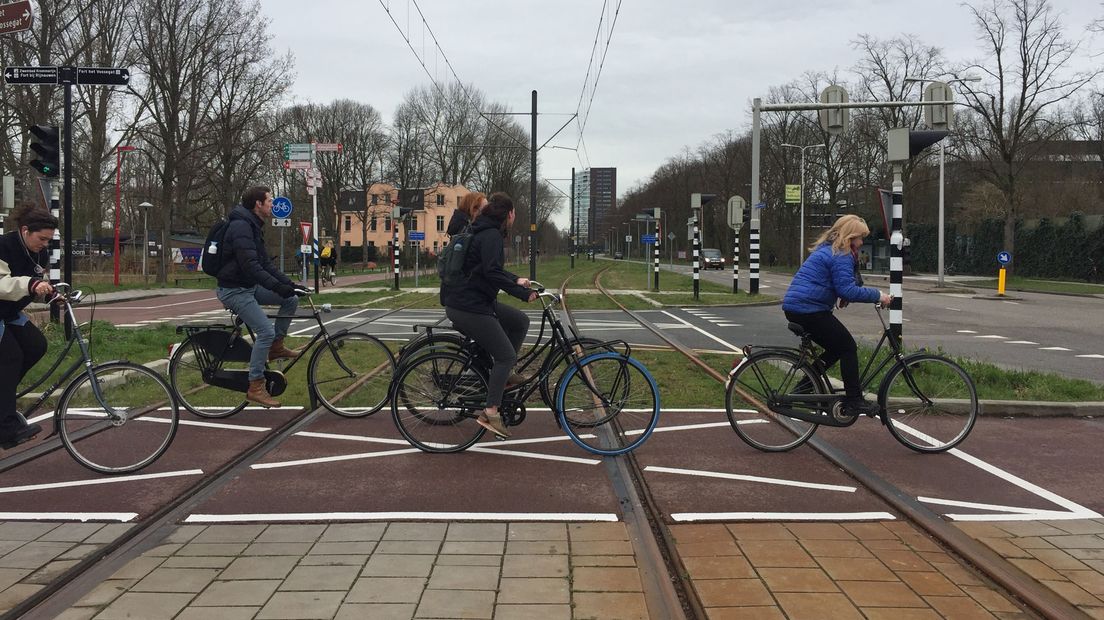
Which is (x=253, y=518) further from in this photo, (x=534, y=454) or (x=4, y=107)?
(x=4, y=107)

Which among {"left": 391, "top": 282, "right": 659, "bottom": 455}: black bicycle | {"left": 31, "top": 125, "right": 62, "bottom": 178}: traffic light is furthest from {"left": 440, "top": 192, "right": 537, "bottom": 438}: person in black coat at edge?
{"left": 31, "top": 125, "right": 62, "bottom": 178}: traffic light

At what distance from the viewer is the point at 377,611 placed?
2.94 m

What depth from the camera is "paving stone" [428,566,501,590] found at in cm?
316

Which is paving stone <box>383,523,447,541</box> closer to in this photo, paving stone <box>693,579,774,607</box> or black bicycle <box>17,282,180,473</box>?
paving stone <box>693,579,774,607</box>

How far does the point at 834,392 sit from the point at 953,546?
1911 millimetres

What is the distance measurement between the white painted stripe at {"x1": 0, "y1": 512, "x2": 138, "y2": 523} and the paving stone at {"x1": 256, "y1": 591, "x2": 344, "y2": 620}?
56.1 inches

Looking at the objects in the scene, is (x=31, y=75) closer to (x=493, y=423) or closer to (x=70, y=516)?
(x=70, y=516)

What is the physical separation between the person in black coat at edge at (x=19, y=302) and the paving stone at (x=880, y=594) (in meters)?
4.38

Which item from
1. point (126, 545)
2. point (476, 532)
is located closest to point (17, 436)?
point (126, 545)

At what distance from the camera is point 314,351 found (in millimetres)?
6516

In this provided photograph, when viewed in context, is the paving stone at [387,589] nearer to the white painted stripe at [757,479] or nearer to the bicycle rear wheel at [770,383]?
the white painted stripe at [757,479]

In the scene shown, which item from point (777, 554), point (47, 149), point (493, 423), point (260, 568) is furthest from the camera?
point (47, 149)

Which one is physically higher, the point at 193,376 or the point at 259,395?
the point at 193,376

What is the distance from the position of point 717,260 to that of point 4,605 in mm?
56708
